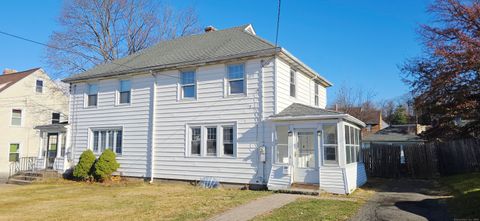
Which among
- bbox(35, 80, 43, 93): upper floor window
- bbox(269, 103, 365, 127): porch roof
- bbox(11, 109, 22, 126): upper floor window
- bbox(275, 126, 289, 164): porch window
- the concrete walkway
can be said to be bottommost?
the concrete walkway

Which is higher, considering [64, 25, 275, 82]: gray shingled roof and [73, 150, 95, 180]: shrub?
[64, 25, 275, 82]: gray shingled roof

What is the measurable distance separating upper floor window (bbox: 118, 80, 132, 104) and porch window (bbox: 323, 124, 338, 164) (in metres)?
9.88

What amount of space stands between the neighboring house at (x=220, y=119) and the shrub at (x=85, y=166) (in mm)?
911

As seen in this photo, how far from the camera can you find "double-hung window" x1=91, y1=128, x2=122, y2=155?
56.5 feet

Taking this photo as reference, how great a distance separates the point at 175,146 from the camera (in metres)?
15.4

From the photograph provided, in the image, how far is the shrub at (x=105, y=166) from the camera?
A: 627 inches

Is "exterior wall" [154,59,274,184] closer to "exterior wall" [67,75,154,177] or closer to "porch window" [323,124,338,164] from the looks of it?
"exterior wall" [67,75,154,177]

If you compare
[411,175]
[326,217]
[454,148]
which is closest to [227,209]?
[326,217]

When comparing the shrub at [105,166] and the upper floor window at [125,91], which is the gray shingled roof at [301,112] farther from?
the shrub at [105,166]

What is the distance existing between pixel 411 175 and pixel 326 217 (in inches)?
466

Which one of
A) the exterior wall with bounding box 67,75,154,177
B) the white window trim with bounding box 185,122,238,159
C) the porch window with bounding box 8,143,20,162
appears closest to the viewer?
the white window trim with bounding box 185,122,238,159

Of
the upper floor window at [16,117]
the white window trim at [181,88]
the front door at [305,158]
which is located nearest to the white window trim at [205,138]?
the white window trim at [181,88]

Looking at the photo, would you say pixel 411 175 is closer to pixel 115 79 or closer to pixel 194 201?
pixel 194 201

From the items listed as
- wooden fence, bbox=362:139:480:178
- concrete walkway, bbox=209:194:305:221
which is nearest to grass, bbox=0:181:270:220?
concrete walkway, bbox=209:194:305:221
